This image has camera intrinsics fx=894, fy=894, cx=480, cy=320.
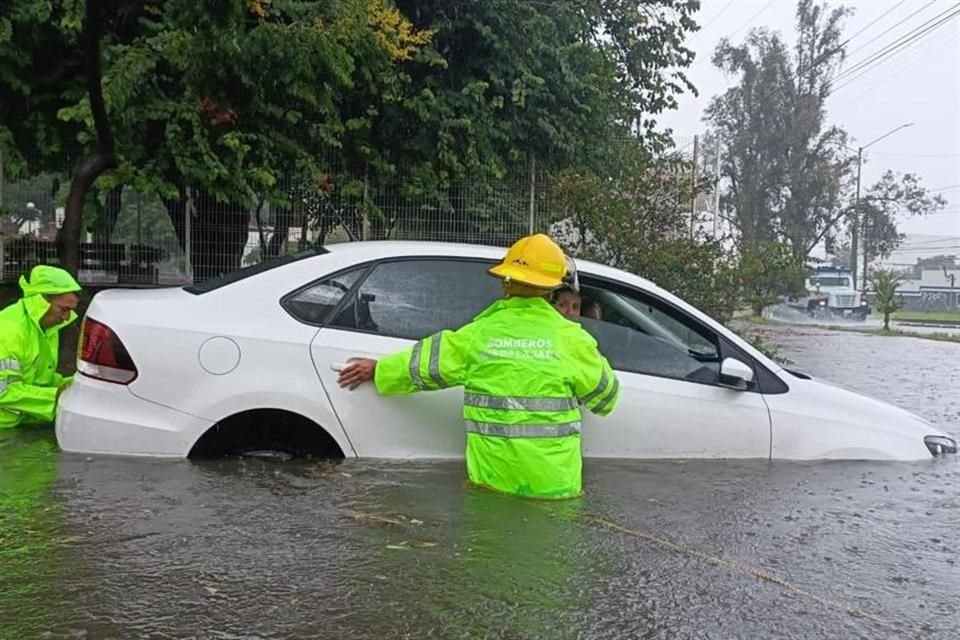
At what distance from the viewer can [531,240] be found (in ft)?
13.0

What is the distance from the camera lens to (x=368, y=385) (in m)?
4.25

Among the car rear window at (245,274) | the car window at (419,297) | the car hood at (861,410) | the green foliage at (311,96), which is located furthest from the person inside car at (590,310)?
the green foliage at (311,96)

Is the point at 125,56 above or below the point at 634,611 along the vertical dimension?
above

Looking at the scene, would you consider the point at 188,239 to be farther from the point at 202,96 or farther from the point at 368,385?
the point at 368,385

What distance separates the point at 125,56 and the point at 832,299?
35.8 meters

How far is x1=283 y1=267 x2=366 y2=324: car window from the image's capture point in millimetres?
4328

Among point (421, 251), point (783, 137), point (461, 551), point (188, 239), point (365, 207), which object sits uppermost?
point (783, 137)

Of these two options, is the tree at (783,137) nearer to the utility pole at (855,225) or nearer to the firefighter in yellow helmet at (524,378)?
the utility pole at (855,225)

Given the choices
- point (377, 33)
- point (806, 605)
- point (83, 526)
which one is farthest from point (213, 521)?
point (377, 33)

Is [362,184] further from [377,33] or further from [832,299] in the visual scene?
[832,299]

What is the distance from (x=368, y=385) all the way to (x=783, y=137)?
47484 mm

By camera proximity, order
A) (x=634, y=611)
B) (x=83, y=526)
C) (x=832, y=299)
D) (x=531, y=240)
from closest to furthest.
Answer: (x=634, y=611), (x=83, y=526), (x=531, y=240), (x=832, y=299)

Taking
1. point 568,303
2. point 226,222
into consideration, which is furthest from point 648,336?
point 226,222

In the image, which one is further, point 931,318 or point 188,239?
point 931,318
